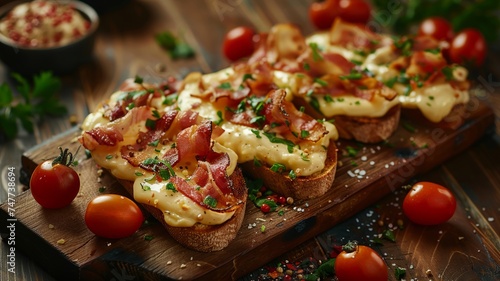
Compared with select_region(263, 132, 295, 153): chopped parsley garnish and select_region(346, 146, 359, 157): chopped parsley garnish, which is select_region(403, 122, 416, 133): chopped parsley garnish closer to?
select_region(346, 146, 359, 157): chopped parsley garnish

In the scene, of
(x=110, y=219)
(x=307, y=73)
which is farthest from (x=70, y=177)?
(x=307, y=73)

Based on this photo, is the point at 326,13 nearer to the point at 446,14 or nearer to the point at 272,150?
the point at 446,14

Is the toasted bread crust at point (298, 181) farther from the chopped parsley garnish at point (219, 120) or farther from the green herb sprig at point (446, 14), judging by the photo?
the green herb sprig at point (446, 14)

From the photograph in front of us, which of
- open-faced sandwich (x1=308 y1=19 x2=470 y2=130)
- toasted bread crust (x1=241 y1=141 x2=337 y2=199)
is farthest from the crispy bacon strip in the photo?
open-faced sandwich (x1=308 y1=19 x2=470 y2=130)

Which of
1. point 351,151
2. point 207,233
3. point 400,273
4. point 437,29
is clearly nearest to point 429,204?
point 400,273

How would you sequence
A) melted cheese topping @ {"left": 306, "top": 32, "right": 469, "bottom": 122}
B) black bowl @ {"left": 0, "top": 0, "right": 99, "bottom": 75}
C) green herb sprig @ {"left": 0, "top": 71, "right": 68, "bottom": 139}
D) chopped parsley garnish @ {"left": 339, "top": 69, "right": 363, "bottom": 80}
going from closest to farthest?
melted cheese topping @ {"left": 306, "top": 32, "right": 469, "bottom": 122}
chopped parsley garnish @ {"left": 339, "top": 69, "right": 363, "bottom": 80}
green herb sprig @ {"left": 0, "top": 71, "right": 68, "bottom": 139}
black bowl @ {"left": 0, "top": 0, "right": 99, "bottom": 75}
